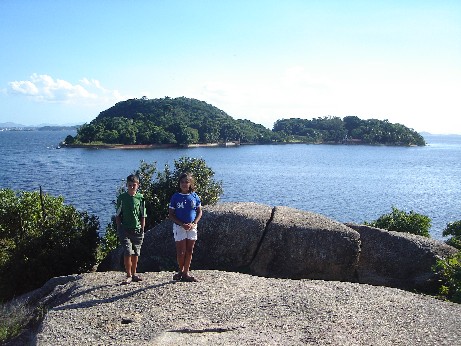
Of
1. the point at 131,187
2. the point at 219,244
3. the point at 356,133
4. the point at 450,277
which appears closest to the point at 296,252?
the point at 219,244

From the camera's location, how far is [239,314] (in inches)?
313

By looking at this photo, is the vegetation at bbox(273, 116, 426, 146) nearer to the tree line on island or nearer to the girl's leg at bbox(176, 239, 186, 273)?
the tree line on island

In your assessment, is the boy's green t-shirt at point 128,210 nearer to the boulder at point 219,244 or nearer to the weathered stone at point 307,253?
the boulder at point 219,244

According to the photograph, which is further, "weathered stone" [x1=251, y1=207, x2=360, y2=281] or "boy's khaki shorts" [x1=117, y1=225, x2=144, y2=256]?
"weathered stone" [x1=251, y1=207, x2=360, y2=281]

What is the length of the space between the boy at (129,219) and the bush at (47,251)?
15.2ft

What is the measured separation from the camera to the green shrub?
10185 mm

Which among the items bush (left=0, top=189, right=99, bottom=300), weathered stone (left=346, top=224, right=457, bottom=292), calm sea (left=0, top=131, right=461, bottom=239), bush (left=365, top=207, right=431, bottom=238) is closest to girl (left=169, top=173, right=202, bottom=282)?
bush (left=0, top=189, right=99, bottom=300)

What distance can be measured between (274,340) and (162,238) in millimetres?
6441

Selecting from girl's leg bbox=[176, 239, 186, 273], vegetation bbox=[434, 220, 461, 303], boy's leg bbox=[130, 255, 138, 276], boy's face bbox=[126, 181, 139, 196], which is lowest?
vegetation bbox=[434, 220, 461, 303]

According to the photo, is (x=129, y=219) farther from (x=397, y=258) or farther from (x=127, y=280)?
(x=397, y=258)

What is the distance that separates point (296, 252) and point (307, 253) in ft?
0.98

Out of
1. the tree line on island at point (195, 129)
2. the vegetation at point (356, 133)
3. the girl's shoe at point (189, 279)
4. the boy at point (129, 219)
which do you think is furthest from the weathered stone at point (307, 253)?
the vegetation at point (356, 133)

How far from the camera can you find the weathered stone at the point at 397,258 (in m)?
12.5

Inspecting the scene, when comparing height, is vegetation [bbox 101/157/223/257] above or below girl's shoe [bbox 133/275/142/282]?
above
